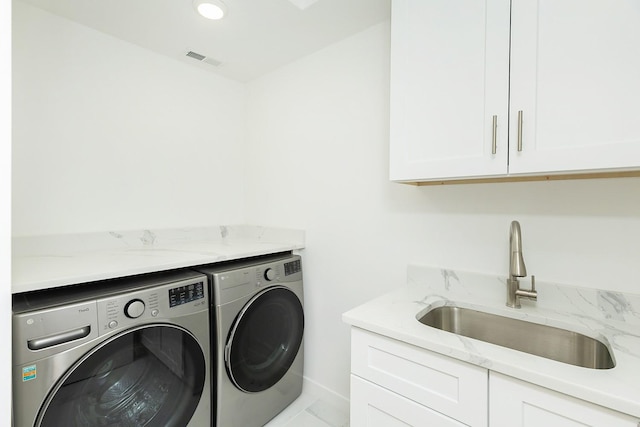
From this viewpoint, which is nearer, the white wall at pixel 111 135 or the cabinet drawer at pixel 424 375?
the cabinet drawer at pixel 424 375

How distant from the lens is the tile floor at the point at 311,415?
1.84m

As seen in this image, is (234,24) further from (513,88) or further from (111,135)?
(513,88)

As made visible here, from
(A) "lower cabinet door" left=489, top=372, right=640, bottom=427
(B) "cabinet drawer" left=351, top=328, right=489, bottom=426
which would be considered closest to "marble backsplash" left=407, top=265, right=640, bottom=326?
(B) "cabinet drawer" left=351, top=328, right=489, bottom=426

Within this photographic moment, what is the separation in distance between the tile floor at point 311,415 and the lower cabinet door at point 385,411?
2.48ft

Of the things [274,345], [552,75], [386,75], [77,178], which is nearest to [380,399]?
[274,345]

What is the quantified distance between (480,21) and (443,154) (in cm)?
49

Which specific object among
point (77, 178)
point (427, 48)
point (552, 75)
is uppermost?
point (427, 48)

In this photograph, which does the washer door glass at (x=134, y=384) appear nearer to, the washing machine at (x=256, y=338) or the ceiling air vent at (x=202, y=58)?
the washing machine at (x=256, y=338)

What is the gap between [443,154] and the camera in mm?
1243

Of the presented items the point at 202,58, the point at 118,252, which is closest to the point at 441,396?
the point at 118,252

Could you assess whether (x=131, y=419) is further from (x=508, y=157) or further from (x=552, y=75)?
(x=552, y=75)

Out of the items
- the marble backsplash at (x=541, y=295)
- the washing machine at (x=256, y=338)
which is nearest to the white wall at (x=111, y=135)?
the washing machine at (x=256, y=338)

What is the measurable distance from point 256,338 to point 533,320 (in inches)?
53.2

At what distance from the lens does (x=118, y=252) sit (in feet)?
5.83
